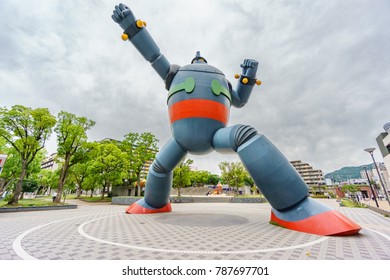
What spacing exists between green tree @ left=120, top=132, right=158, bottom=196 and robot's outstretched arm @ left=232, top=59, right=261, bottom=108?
21343 mm

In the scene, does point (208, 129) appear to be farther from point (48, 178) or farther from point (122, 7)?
point (48, 178)

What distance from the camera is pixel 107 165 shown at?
26578 mm

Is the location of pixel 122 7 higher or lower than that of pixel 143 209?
higher

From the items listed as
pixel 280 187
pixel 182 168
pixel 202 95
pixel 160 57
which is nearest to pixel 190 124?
pixel 202 95

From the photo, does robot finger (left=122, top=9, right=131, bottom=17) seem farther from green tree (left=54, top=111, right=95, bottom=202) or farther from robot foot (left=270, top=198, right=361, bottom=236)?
green tree (left=54, top=111, right=95, bottom=202)

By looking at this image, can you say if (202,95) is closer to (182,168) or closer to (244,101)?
(244,101)

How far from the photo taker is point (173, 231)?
661 cm

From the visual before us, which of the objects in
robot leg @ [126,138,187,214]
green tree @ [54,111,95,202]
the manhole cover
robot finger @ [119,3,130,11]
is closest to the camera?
robot finger @ [119,3,130,11]

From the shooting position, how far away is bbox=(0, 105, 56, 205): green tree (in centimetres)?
1585

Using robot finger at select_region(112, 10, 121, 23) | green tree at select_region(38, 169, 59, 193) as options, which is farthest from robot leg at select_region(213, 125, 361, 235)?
green tree at select_region(38, 169, 59, 193)

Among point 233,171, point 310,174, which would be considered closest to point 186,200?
point 233,171

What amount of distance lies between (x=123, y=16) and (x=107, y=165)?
2321 centimetres

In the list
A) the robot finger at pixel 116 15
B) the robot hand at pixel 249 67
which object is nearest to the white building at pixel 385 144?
the robot hand at pixel 249 67

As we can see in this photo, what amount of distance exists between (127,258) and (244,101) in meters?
8.87
